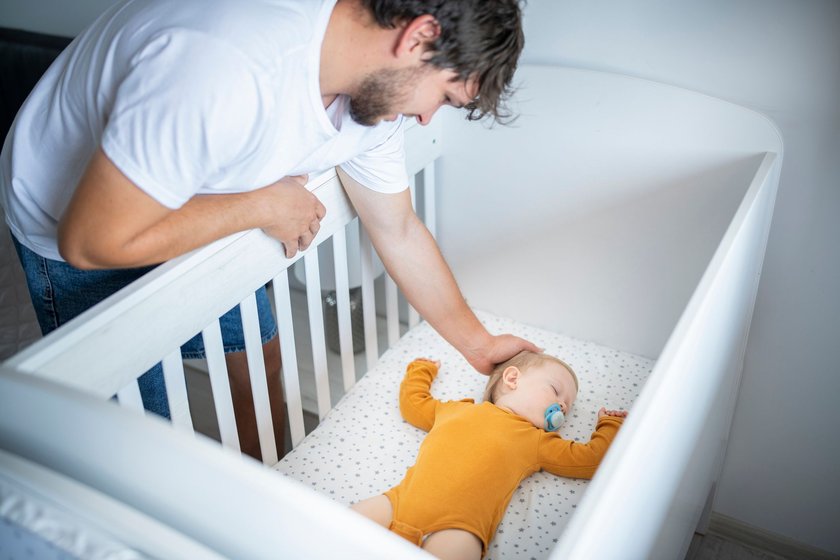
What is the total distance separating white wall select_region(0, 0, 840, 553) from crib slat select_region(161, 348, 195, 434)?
82 centimetres

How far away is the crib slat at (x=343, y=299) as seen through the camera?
138 centimetres

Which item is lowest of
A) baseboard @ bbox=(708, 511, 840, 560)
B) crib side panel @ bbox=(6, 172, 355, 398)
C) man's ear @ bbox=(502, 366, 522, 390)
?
baseboard @ bbox=(708, 511, 840, 560)

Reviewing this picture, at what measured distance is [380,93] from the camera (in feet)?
3.05

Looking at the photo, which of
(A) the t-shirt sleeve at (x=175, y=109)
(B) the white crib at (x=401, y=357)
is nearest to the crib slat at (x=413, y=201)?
(B) the white crib at (x=401, y=357)

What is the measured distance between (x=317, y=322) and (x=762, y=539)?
44.1 inches

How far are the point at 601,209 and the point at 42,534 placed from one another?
3.89 feet

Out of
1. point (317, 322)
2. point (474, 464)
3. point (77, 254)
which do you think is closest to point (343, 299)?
point (317, 322)

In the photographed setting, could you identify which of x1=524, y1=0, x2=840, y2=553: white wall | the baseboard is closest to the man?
x1=524, y1=0, x2=840, y2=553: white wall

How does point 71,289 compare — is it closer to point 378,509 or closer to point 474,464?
point 378,509

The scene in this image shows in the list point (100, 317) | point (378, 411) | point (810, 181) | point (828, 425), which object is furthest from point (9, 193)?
point (828, 425)

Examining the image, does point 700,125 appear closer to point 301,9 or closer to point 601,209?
point 601,209

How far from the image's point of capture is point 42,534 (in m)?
0.63

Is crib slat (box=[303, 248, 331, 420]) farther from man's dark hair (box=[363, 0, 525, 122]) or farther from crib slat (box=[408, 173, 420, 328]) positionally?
man's dark hair (box=[363, 0, 525, 122])

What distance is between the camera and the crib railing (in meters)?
0.83
